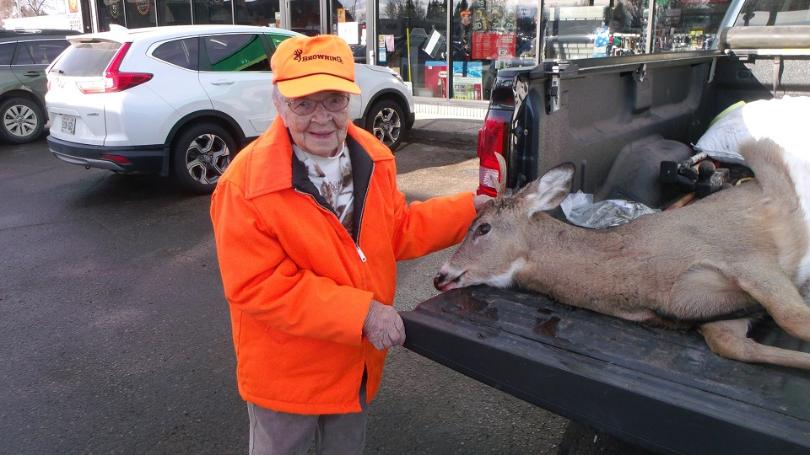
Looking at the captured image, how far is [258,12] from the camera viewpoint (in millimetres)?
17359

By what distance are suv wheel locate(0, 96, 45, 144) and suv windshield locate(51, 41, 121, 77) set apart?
4.46m

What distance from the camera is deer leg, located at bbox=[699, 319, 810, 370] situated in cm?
196

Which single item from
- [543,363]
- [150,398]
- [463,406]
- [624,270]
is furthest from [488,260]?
[150,398]

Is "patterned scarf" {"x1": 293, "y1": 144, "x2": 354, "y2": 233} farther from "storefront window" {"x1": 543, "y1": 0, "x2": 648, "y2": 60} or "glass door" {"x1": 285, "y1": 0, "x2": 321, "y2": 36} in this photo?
"glass door" {"x1": 285, "y1": 0, "x2": 321, "y2": 36}

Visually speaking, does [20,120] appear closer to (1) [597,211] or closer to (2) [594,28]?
(2) [594,28]

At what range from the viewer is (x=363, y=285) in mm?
2328

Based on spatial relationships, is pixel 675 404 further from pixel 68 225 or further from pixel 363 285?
pixel 68 225

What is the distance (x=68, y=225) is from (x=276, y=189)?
6000mm

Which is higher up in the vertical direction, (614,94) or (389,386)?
(614,94)

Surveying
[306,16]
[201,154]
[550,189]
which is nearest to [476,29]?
[306,16]

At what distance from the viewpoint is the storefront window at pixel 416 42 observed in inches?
547

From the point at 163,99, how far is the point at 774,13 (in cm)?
629

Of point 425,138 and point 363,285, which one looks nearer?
point 363,285

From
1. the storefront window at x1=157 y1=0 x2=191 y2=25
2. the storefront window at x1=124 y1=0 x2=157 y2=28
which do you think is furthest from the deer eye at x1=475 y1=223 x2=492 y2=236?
the storefront window at x1=124 y1=0 x2=157 y2=28
